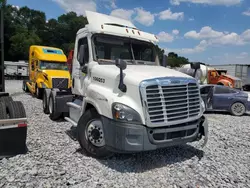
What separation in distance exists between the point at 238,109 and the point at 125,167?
895 centimetres

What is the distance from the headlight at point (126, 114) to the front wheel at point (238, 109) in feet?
29.4

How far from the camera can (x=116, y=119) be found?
13.0ft

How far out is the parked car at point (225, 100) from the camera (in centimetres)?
1109

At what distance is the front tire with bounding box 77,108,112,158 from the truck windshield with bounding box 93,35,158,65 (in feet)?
4.37

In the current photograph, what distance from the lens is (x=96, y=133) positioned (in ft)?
14.9

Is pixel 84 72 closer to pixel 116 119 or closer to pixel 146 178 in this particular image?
pixel 116 119

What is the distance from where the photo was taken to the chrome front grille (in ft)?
13.1

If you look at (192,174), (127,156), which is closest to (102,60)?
(127,156)

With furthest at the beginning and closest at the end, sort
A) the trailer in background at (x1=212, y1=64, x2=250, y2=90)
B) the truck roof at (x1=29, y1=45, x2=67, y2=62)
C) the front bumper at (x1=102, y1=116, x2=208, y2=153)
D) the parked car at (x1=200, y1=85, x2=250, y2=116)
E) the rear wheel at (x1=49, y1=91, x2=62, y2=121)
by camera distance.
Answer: the trailer in background at (x1=212, y1=64, x2=250, y2=90), the truck roof at (x1=29, y1=45, x2=67, y2=62), the parked car at (x1=200, y1=85, x2=250, y2=116), the rear wheel at (x1=49, y1=91, x2=62, y2=121), the front bumper at (x1=102, y1=116, x2=208, y2=153)

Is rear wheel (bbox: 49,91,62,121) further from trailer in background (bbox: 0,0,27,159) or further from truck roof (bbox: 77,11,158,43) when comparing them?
truck roof (bbox: 77,11,158,43)

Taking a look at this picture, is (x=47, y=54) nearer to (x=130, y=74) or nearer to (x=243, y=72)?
(x=130, y=74)

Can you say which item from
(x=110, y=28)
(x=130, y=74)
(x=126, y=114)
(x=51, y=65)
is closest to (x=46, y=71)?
(x=51, y=65)

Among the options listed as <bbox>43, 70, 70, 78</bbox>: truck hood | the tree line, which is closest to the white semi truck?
<bbox>43, 70, 70, 78</bbox>: truck hood

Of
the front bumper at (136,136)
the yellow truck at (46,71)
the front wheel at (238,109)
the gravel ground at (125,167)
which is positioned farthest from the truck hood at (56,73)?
the front bumper at (136,136)
